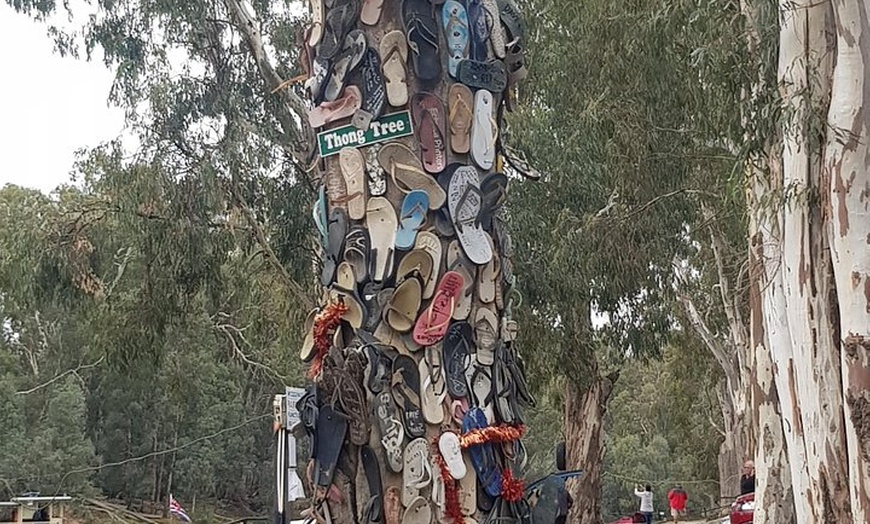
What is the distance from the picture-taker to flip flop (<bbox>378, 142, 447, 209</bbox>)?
5.08m

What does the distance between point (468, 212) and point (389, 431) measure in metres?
1.08

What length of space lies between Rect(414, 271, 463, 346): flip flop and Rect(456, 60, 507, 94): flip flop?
934mm

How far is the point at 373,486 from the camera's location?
480 centimetres

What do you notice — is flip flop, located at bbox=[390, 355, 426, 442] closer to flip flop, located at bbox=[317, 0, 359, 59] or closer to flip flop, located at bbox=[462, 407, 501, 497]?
flip flop, located at bbox=[462, 407, 501, 497]

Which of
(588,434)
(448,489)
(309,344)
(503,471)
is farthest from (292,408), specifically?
(588,434)

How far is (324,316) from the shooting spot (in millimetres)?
5027

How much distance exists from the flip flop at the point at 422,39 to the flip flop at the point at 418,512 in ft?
6.27

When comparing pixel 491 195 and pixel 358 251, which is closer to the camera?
pixel 358 251

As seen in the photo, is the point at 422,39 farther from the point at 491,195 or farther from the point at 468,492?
the point at 468,492

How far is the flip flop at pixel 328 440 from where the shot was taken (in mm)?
4801

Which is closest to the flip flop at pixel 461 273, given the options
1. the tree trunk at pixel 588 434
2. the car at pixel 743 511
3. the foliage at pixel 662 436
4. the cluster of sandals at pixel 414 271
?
the cluster of sandals at pixel 414 271

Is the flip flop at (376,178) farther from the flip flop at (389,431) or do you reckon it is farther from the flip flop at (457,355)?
the flip flop at (389,431)

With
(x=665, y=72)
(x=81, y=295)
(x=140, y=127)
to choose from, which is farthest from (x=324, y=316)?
(x=81, y=295)

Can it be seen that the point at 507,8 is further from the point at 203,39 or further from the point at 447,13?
the point at 203,39
